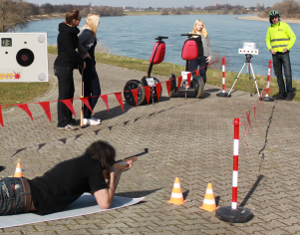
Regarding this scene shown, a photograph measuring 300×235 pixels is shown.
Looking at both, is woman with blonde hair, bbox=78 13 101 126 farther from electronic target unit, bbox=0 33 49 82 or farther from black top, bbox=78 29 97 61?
electronic target unit, bbox=0 33 49 82

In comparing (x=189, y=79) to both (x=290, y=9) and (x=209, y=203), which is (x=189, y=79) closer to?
(x=209, y=203)

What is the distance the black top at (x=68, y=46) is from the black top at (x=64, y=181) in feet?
13.7

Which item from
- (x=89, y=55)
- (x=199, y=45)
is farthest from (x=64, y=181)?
(x=199, y=45)

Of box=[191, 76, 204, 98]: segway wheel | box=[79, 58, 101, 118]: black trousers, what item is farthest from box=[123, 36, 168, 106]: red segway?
box=[79, 58, 101, 118]: black trousers

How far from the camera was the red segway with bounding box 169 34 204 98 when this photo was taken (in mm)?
10820

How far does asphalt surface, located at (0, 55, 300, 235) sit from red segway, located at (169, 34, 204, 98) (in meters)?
0.26

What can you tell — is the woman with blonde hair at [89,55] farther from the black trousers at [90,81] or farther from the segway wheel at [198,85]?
the segway wheel at [198,85]

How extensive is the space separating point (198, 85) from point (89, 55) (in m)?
3.96

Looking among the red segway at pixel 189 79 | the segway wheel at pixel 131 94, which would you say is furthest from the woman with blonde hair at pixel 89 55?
the red segway at pixel 189 79

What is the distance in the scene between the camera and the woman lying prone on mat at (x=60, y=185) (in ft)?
12.1

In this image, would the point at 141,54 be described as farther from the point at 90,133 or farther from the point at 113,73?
the point at 90,133

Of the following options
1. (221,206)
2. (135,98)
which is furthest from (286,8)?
(221,206)

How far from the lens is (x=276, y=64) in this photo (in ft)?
36.1

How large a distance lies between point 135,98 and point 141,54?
24311mm
